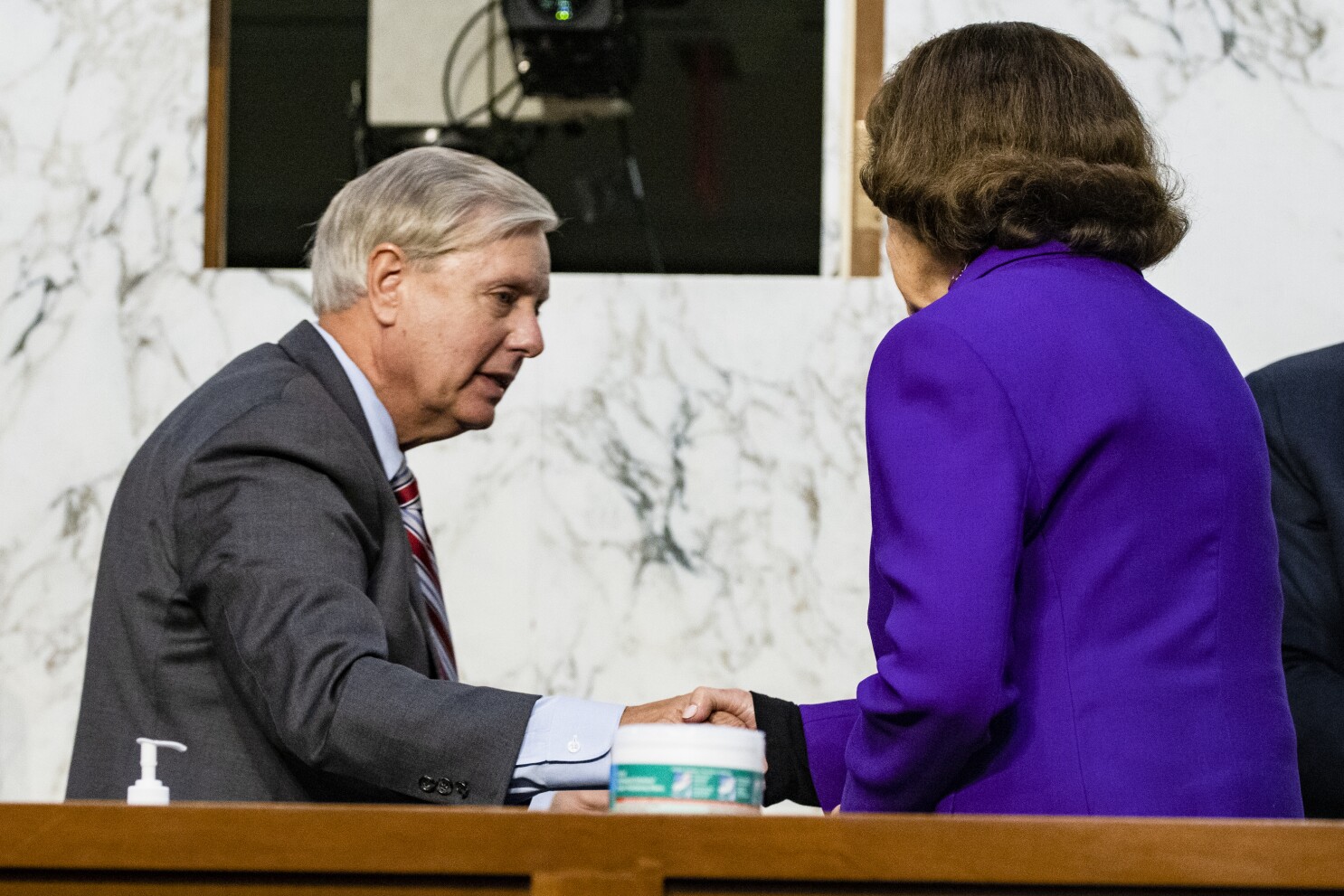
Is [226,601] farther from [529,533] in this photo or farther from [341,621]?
[529,533]

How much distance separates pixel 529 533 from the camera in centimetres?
336

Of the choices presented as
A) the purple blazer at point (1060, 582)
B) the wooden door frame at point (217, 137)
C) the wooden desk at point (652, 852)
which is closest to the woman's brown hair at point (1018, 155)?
the purple blazer at point (1060, 582)

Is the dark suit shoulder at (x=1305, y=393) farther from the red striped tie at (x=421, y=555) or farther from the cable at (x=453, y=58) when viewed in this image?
the cable at (x=453, y=58)

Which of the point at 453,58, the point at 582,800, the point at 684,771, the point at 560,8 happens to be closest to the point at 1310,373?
the point at 582,800

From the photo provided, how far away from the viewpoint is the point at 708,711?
1793 mm

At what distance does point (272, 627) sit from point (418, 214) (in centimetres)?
79

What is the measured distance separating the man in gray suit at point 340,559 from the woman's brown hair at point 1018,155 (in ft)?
1.88

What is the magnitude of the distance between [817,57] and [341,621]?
2.11 meters

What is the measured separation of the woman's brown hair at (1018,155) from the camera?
61.8 inches

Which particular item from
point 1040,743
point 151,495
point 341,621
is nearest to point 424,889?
point 1040,743

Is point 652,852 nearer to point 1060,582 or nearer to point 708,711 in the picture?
point 1060,582

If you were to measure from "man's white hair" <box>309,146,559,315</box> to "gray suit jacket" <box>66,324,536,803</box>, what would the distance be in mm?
273

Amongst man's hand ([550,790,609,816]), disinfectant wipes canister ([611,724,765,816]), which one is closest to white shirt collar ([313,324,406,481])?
man's hand ([550,790,609,816])

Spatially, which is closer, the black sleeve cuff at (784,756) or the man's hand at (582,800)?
the black sleeve cuff at (784,756)
